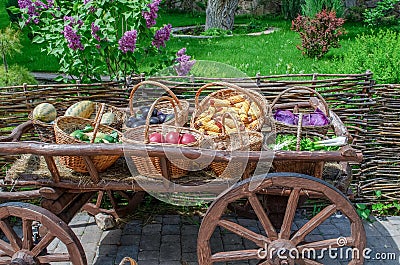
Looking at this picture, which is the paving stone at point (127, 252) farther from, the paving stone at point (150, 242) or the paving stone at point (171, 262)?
the paving stone at point (171, 262)

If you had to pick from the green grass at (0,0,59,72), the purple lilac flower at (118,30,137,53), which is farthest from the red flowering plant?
the green grass at (0,0,59,72)

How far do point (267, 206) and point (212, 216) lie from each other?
19.6 inches

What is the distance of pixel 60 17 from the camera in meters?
4.75

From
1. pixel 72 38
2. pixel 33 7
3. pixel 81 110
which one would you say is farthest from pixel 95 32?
pixel 81 110

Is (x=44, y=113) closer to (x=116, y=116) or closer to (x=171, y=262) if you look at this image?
(x=116, y=116)

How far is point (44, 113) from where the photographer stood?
11.5 ft

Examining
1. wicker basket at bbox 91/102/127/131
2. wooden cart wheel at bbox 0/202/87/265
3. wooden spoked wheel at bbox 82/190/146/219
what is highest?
wicker basket at bbox 91/102/127/131

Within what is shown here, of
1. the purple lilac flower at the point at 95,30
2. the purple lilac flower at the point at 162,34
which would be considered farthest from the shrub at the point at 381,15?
the purple lilac flower at the point at 95,30

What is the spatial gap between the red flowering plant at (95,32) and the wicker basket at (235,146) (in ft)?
4.96

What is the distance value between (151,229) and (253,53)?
650cm

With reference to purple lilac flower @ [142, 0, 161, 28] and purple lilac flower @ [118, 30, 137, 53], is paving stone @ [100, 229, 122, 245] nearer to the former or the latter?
purple lilac flower @ [118, 30, 137, 53]

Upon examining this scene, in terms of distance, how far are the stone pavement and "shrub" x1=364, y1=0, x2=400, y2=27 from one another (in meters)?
10.0

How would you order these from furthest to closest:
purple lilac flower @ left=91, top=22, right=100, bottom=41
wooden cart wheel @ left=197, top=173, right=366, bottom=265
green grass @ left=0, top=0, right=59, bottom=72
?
green grass @ left=0, top=0, right=59, bottom=72 < purple lilac flower @ left=91, top=22, right=100, bottom=41 < wooden cart wheel @ left=197, top=173, right=366, bottom=265

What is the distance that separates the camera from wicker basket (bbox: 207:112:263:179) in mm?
2811
